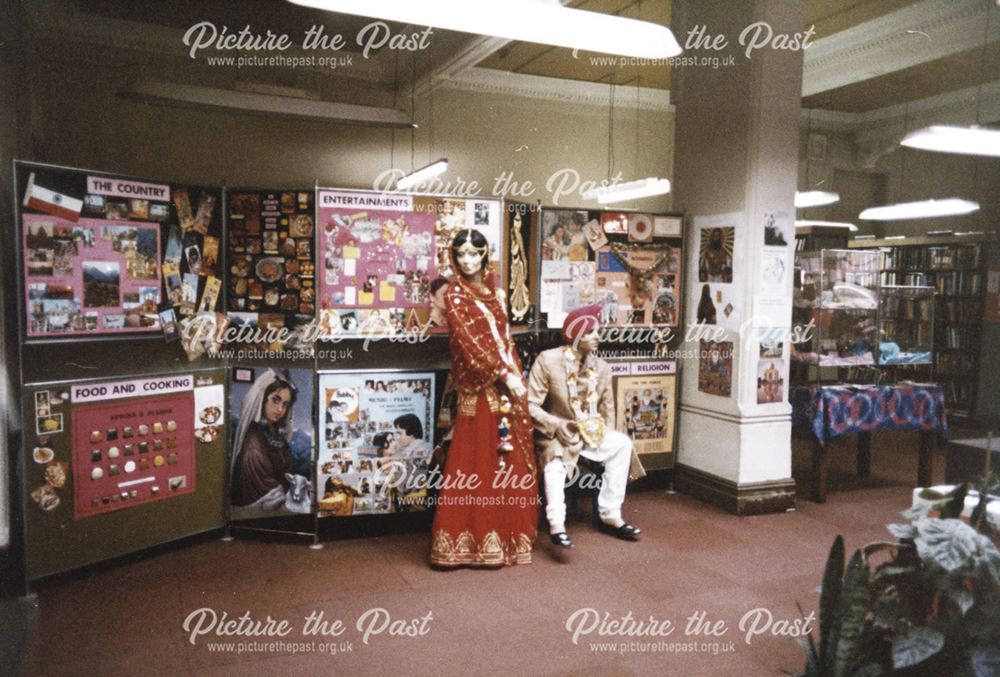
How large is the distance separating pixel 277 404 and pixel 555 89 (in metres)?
6.41

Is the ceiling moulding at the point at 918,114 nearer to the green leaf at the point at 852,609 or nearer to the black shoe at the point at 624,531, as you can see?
Answer: the black shoe at the point at 624,531

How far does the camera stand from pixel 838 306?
571 centimetres

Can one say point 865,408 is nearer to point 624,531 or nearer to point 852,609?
point 624,531

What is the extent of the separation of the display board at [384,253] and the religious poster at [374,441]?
35 centimetres

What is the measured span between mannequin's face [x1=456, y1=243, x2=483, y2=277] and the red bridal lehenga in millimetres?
60

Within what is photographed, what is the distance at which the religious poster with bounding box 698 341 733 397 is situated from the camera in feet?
17.1

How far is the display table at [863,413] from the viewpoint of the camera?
5.45 m

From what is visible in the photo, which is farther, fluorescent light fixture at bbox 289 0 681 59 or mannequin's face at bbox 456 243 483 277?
mannequin's face at bbox 456 243 483 277

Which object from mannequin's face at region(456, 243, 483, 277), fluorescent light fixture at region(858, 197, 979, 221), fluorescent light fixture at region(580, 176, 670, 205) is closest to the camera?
mannequin's face at region(456, 243, 483, 277)

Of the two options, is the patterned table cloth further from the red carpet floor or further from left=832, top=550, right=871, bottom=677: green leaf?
left=832, top=550, right=871, bottom=677: green leaf

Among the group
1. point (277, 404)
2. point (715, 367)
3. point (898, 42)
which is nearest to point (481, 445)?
point (277, 404)

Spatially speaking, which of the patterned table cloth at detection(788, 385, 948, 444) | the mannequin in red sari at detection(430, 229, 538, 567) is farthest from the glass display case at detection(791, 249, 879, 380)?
the mannequin in red sari at detection(430, 229, 538, 567)

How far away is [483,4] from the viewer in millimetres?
2432

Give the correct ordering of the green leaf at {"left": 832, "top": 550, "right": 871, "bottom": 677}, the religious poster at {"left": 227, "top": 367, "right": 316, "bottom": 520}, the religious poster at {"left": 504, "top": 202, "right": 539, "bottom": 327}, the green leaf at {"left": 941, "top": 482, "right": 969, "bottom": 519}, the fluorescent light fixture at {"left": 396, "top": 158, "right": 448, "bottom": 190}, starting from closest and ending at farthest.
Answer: the green leaf at {"left": 832, "top": 550, "right": 871, "bottom": 677} < the green leaf at {"left": 941, "top": 482, "right": 969, "bottom": 519} < the religious poster at {"left": 227, "top": 367, "right": 316, "bottom": 520} < the religious poster at {"left": 504, "top": 202, "right": 539, "bottom": 327} < the fluorescent light fixture at {"left": 396, "top": 158, "right": 448, "bottom": 190}
